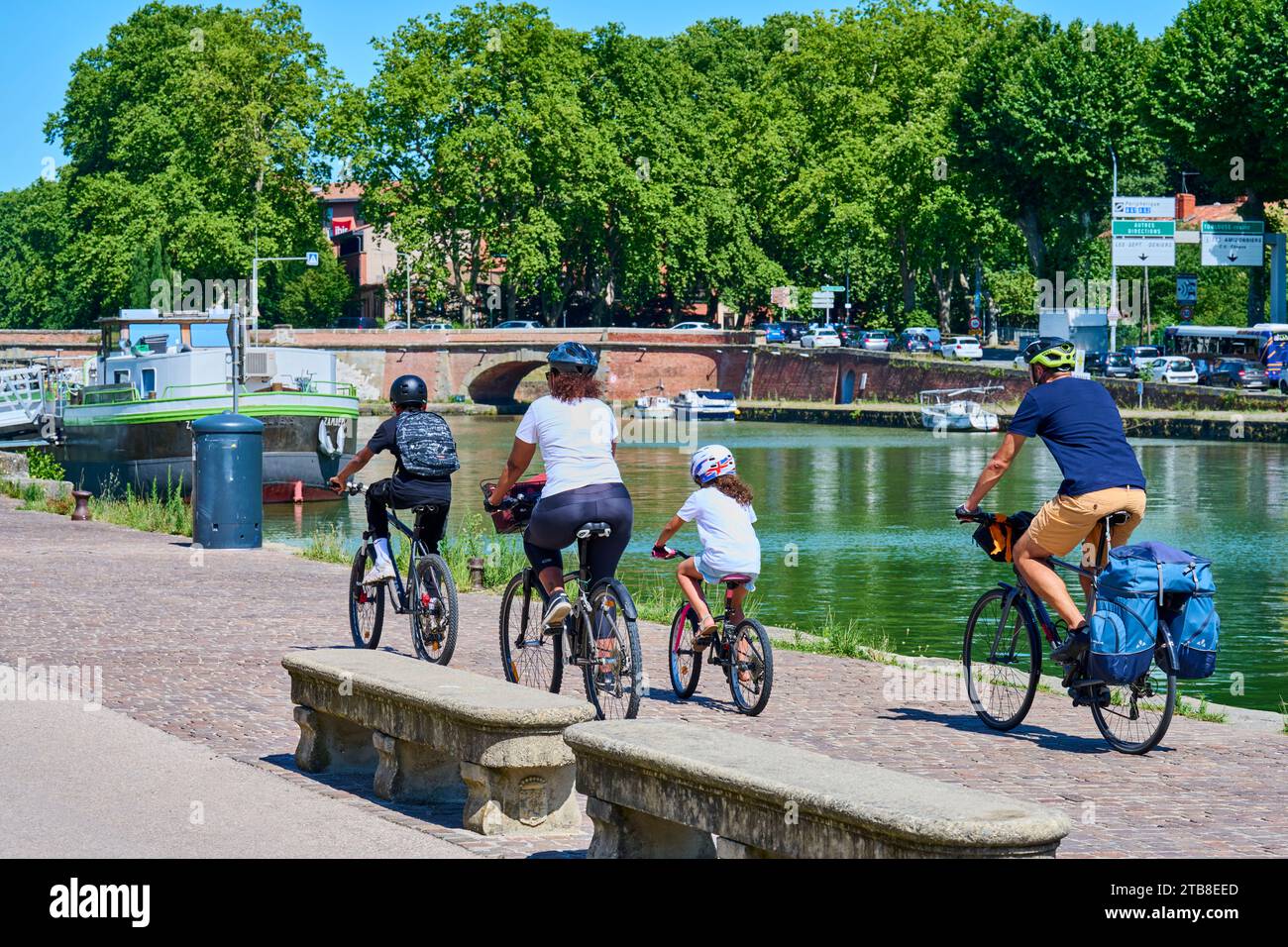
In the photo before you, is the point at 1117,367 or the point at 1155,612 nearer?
the point at 1155,612

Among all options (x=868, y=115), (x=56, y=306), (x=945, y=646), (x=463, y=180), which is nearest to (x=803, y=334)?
(x=868, y=115)

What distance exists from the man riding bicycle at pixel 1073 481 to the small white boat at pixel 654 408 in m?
67.8

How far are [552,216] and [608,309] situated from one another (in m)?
7.91

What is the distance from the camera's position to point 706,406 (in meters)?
74.9

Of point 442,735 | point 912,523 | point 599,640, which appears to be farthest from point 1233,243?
point 442,735

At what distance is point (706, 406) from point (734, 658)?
65780mm

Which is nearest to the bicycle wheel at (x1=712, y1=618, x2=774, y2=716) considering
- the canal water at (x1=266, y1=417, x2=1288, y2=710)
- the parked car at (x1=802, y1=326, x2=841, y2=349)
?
the canal water at (x1=266, y1=417, x2=1288, y2=710)

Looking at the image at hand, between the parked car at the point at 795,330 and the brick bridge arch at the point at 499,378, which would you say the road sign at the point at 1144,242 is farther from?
the brick bridge arch at the point at 499,378

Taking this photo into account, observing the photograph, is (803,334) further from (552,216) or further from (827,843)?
(827,843)

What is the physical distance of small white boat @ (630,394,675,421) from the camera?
7650 centimetres

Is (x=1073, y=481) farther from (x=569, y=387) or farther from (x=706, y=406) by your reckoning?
(x=706, y=406)

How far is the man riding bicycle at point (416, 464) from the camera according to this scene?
1030 centimetres

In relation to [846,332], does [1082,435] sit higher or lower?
lower

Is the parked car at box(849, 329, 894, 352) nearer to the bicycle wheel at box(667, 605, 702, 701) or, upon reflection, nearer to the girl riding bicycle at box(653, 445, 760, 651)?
the bicycle wheel at box(667, 605, 702, 701)
